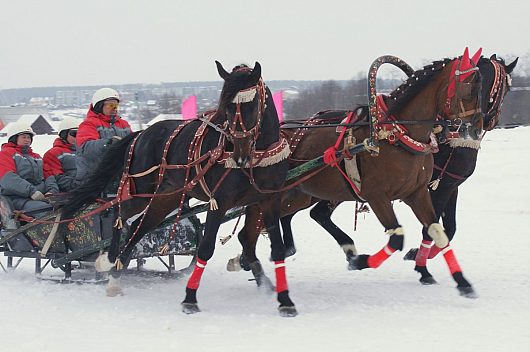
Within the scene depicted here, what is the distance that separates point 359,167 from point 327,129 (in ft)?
2.79

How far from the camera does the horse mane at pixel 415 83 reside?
6809mm

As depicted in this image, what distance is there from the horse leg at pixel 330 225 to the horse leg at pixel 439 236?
4.39 ft

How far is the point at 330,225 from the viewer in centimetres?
844

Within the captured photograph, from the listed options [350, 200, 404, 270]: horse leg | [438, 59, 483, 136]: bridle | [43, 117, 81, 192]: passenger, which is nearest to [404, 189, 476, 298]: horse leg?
[350, 200, 404, 270]: horse leg

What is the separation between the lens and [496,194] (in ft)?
50.6

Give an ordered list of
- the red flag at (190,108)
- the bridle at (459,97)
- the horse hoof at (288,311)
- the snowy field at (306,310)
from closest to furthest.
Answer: the snowy field at (306,310)
the horse hoof at (288,311)
the bridle at (459,97)
the red flag at (190,108)

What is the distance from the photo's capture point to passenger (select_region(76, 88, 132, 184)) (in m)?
8.05

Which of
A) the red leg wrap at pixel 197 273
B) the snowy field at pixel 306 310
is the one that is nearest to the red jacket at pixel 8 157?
the snowy field at pixel 306 310

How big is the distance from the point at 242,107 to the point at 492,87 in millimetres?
2840

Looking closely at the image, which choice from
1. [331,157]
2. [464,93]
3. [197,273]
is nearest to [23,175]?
[197,273]

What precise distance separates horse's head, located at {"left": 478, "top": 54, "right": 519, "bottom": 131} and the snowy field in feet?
5.71

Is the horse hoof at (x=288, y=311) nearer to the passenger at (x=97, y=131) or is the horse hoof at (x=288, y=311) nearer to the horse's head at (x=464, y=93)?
the horse's head at (x=464, y=93)

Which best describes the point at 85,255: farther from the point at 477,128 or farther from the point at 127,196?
the point at 477,128

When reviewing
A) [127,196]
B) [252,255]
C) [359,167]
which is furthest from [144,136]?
[359,167]
